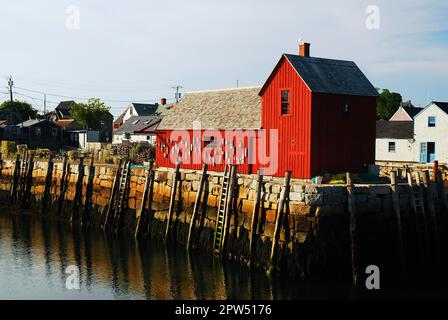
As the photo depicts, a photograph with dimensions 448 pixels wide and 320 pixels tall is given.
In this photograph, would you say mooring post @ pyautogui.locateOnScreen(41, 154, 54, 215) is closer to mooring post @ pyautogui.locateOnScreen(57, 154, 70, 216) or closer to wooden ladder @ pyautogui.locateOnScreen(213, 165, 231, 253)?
mooring post @ pyautogui.locateOnScreen(57, 154, 70, 216)

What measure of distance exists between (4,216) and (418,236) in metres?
25.9

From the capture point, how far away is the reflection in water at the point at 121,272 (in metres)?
18.9

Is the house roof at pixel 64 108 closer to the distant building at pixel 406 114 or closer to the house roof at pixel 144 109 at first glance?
the house roof at pixel 144 109

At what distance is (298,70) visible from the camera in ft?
91.0

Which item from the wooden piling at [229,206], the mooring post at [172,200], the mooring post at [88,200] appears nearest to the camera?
the wooden piling at [229,206]

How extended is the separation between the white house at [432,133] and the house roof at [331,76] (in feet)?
70.0

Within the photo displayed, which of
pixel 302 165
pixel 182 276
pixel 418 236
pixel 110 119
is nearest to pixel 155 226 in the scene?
pixel 182 276

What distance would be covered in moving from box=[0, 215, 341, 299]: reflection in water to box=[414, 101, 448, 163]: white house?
3304 centimetres

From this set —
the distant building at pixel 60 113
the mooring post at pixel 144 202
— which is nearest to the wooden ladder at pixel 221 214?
the mooring post at pixel 144 202

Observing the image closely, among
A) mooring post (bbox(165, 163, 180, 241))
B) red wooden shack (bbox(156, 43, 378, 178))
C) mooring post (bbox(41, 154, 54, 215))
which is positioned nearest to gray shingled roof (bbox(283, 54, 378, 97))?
red wooden shack (bbox(156, 43, 378, 178))

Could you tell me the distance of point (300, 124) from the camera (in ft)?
89.9

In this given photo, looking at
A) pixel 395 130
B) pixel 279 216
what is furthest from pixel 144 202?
pixel 395 130

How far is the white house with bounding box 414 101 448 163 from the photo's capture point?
1902 inches

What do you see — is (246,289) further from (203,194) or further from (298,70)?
(298,70)
